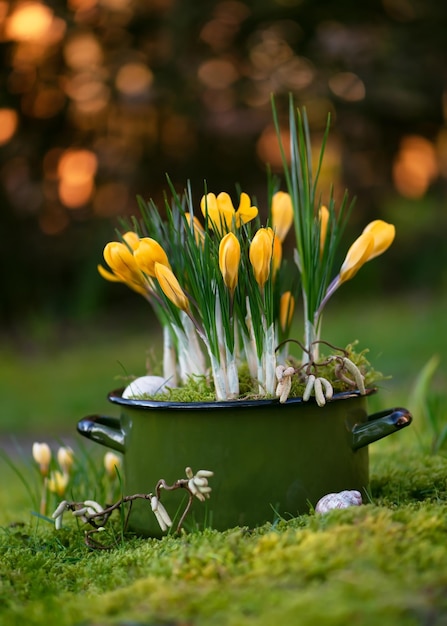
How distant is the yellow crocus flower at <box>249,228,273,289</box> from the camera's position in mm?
1188

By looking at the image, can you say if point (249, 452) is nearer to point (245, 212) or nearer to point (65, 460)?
point (245, 212)

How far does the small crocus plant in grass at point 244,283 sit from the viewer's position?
1.25 metres

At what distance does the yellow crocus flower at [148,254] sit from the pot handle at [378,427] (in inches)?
16.9

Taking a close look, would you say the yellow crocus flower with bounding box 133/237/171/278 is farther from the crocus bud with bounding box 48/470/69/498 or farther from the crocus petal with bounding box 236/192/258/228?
the crocus bud with bounding box 48/470/69/498

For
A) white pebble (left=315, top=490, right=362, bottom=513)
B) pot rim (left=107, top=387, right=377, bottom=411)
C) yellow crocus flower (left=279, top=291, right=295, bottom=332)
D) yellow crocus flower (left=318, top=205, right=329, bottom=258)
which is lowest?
white pebble (left=315, top=490, right=362, bottom=513)

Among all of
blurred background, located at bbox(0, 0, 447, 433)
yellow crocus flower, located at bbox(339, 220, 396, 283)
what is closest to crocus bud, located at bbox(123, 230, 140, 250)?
yellow crocus flower, located at bbox(339, 220, 396, 283)

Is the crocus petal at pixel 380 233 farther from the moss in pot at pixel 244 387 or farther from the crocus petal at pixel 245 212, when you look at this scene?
the crocus petal at pixel 245 212

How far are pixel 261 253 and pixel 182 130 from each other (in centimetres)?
557

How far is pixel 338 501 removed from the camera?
3.87 feet

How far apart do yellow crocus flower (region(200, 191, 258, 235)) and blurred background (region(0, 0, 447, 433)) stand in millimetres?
3716

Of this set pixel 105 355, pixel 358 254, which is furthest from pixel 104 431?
pixel 105 355

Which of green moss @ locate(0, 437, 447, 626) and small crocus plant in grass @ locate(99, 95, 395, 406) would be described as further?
small crocus plant in grass @ locate(99, 95, 395, 406)

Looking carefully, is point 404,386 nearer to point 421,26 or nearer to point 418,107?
point 418,107

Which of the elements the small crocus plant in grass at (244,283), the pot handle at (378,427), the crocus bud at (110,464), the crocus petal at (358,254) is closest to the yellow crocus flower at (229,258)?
the small crocus plant in grass at (244,283)
